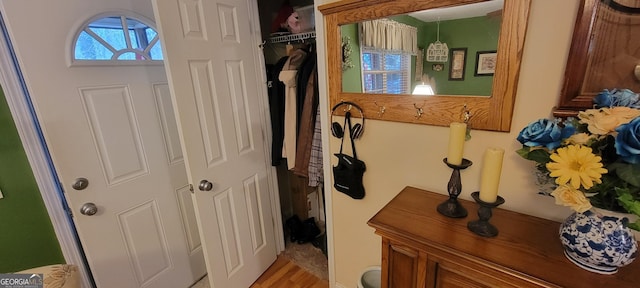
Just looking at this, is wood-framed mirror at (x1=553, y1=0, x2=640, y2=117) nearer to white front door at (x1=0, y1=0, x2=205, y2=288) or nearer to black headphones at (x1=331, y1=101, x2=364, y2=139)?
black headphones at (x1=331, y1=101, x2=364, y2=139)

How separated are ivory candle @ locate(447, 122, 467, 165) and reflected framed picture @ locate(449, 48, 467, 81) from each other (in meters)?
0.21

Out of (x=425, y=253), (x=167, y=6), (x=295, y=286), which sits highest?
(x=167, y=6)

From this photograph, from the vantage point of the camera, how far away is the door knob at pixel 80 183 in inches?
47.9

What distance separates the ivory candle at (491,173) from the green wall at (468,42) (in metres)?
0.25

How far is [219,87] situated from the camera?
1.41 meters

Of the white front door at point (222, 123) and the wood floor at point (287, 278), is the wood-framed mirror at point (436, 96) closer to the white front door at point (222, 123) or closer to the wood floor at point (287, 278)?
the white front door at point (222, 123)

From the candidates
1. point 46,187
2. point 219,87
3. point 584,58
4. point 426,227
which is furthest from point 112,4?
point 584,58

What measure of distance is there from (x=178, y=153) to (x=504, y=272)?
67.5 inches

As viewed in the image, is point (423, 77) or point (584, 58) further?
point (423, 77)

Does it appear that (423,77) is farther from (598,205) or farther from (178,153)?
(178,153)

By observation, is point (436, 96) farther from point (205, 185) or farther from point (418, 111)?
point (205, 185)

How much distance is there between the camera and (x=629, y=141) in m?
A: 0.53

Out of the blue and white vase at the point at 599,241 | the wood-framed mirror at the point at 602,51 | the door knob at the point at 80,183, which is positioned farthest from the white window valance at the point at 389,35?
the door knob at the point at 80,183

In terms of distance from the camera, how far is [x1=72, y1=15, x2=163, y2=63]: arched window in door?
1.24 m
